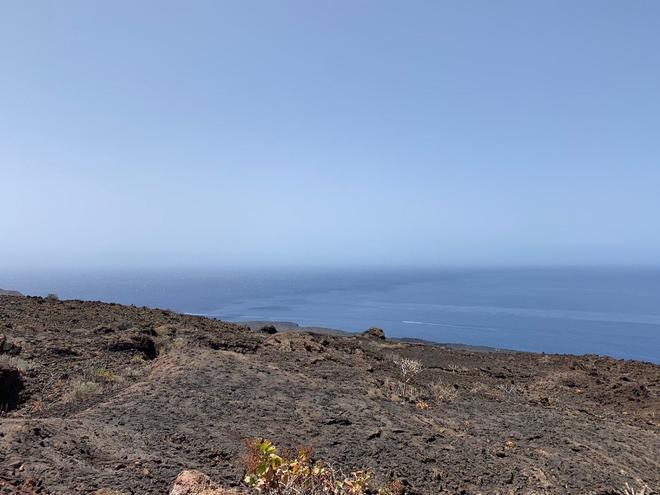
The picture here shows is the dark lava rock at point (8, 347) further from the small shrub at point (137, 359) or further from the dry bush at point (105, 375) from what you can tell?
the small shrub at point (137, 359)

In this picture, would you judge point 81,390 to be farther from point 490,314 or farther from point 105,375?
point 490,314

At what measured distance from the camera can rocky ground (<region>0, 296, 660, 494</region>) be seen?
6.07m

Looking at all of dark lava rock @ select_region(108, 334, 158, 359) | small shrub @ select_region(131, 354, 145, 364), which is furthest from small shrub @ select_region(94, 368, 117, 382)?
dark lava rock @ select_region(108, 334, 158, 359)

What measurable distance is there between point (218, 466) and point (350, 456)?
2.12 m

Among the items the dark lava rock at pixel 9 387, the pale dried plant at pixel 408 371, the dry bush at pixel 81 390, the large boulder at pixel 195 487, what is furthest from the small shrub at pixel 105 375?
the pale dried plant at pixel 408 371

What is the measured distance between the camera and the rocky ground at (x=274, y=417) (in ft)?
19.9

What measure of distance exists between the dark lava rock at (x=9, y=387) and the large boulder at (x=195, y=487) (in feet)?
20.8

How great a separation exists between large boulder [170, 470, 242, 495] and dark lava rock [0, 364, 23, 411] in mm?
6342

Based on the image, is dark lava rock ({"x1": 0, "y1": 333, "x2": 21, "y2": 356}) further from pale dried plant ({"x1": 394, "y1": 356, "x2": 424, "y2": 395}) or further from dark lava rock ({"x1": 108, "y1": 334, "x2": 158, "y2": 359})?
pale dried plant ({"x1": 394, "y1": 356, "x2": 424, "y2": 395})

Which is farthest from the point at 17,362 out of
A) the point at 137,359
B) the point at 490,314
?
the point at 490,314

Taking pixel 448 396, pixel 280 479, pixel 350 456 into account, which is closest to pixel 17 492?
pixel 280 479

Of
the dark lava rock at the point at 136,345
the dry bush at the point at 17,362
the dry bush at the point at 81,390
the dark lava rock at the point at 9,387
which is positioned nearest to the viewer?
the dark lava rock at the point at 9,387

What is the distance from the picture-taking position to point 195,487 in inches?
181

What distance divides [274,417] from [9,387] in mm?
5782
